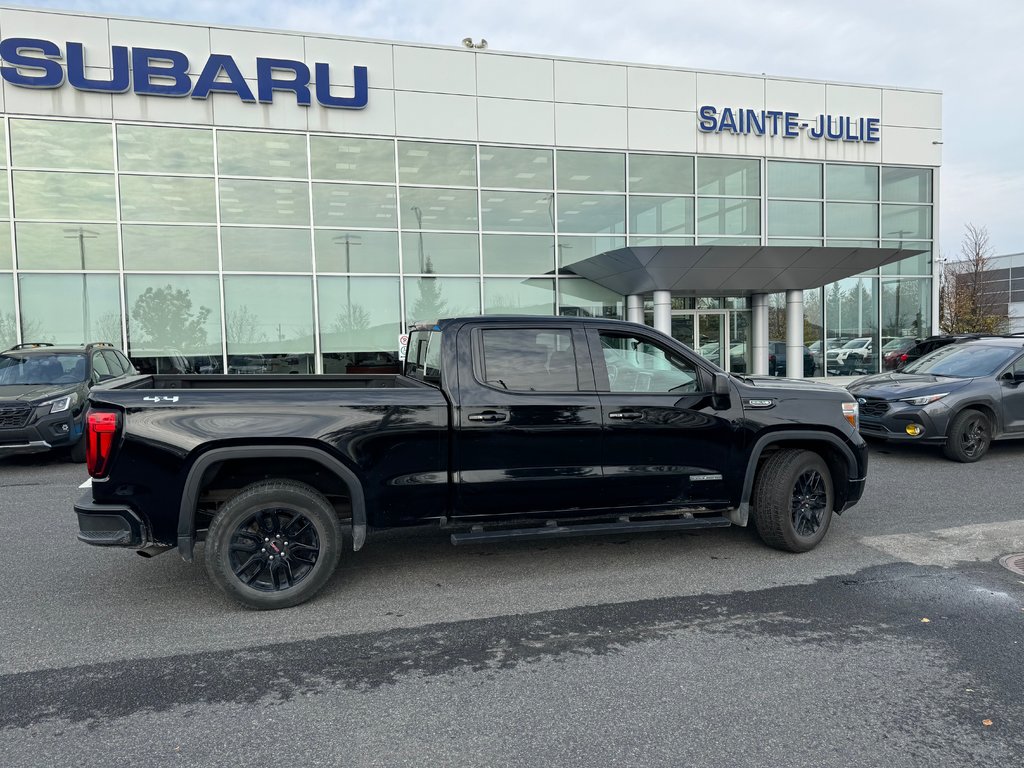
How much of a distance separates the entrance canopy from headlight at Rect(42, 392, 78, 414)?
36.7 feet

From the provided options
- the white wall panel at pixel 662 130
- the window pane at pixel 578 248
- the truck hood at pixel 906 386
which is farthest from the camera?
the white wall panel at pixel 662 130

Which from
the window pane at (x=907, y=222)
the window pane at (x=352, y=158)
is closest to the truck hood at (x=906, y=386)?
the window pane at (x=352, y=158)

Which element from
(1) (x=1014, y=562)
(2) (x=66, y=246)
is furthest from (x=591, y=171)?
(1) (x=1014, y=562)

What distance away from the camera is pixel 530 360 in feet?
16.2

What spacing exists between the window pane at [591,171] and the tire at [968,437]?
11.7 meters

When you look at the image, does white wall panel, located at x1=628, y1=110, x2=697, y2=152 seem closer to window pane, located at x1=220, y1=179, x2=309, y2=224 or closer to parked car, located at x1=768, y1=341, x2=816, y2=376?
parked car, located at x1=768, y1=341, x2=816, y2=376

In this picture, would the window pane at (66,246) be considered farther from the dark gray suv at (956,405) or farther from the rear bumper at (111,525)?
the dark gray suv at (956,405)

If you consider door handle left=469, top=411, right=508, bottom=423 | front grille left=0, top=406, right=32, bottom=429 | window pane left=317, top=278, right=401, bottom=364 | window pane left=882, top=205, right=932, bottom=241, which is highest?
window pane left=882, top=205, right=932, bottom=241

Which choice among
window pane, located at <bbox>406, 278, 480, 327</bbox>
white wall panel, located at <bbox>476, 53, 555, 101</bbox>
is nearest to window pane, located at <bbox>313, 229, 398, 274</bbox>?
window pane, located at <bbox>406, 278, 480, 327</bbox>

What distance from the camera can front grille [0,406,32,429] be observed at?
885 centimetres

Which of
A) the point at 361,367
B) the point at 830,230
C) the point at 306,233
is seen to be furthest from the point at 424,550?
the point at 830,230

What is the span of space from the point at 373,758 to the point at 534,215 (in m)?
16.7

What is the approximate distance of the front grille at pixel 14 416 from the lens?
348 inches

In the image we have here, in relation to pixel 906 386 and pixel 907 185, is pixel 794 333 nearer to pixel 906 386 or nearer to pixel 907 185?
pixel 907 185
